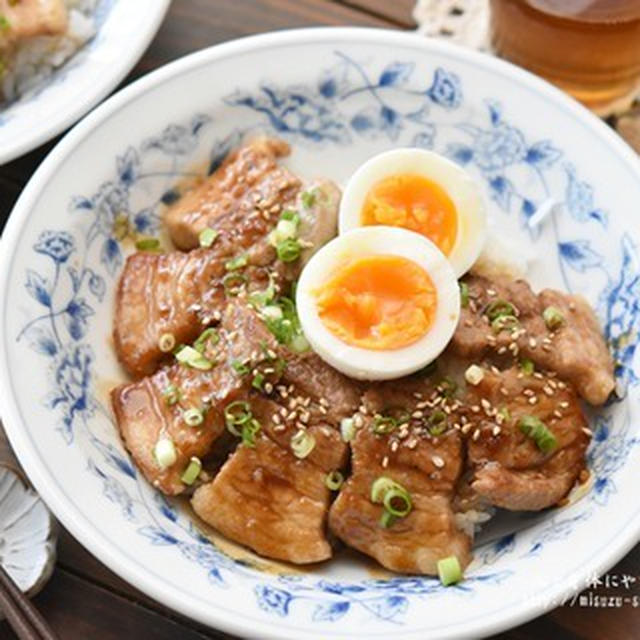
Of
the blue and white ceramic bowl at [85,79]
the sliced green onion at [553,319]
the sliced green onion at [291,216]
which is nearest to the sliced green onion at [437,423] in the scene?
the sliced green onion at [553,319]

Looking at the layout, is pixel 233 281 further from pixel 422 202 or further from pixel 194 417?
pixel 422 202

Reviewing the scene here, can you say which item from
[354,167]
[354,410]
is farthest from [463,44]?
[354,410]

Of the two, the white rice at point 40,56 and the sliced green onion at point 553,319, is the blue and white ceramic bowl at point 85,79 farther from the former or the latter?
the sliced green onion at point 553,319

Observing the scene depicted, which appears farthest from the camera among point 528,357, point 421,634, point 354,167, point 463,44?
point 463,44

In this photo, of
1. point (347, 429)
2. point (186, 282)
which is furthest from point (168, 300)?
point (347, 429)

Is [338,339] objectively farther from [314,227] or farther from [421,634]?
[421,634]

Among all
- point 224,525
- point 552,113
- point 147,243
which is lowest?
point 224,525

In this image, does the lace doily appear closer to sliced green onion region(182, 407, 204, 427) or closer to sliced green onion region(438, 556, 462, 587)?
sliced green onion region(182, 407, 204, 427)

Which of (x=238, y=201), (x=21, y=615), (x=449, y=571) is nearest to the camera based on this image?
(x=21, y=615)
